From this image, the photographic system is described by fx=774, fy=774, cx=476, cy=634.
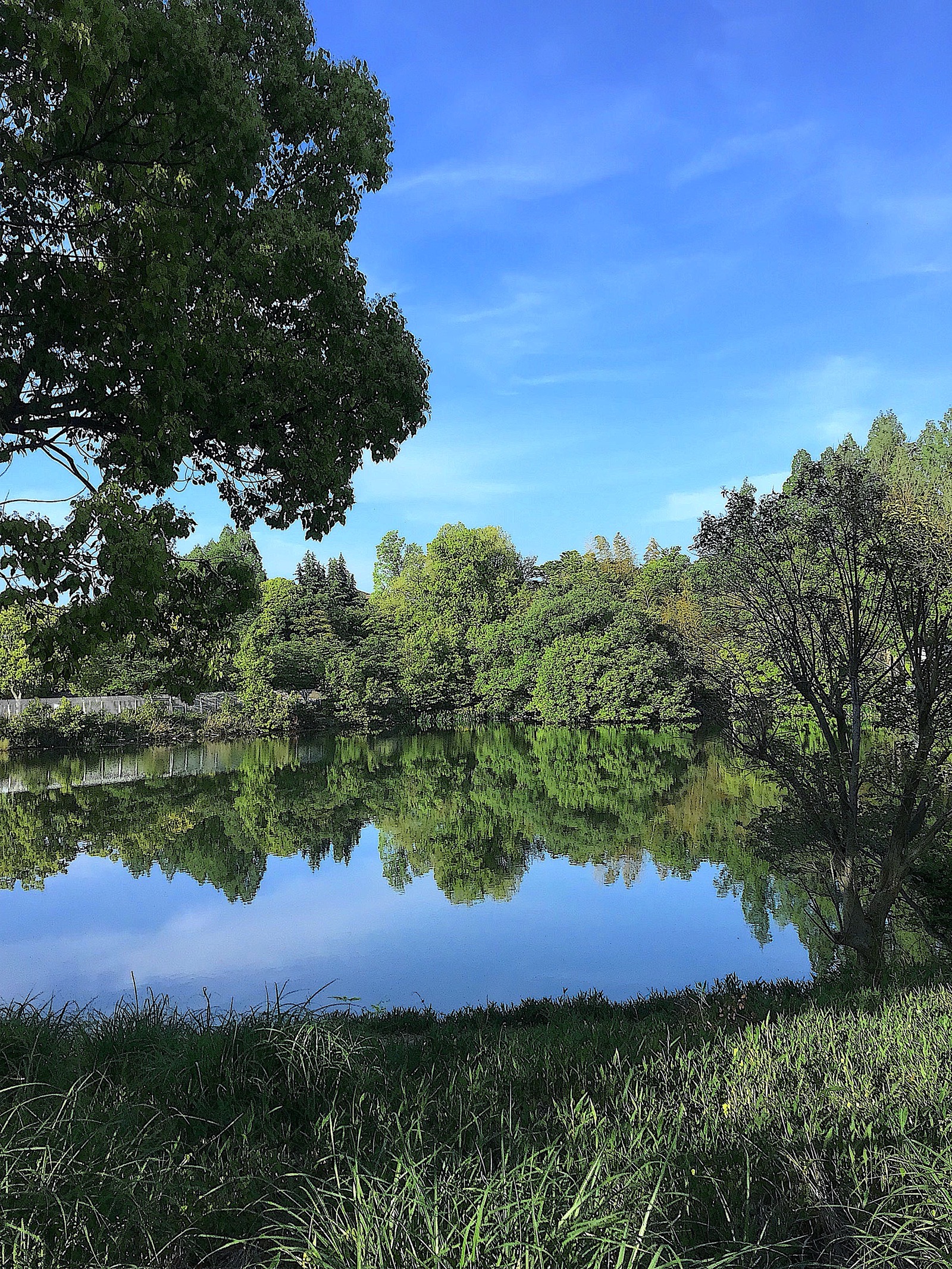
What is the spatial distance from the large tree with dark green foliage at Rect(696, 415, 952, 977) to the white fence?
25524 mm

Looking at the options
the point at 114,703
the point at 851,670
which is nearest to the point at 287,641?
the point at 114,703

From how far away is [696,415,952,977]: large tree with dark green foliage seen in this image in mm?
7980

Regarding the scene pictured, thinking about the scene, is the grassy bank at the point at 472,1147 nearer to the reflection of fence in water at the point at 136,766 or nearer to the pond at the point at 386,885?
the pond at the point at 386,885

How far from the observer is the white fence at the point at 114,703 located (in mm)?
31094

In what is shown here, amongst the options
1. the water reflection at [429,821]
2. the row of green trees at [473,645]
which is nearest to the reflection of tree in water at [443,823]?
the water reflection at [429,821]

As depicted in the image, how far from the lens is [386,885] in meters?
15.0

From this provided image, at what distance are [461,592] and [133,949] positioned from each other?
1610 inches

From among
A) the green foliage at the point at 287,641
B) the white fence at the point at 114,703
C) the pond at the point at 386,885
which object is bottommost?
the pond at the point at 386,885

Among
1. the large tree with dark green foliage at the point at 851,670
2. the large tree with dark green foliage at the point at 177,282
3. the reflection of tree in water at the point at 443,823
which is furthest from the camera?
the reflection of tree in water at the point at 443,823

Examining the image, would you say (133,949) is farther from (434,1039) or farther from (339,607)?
(339,607)

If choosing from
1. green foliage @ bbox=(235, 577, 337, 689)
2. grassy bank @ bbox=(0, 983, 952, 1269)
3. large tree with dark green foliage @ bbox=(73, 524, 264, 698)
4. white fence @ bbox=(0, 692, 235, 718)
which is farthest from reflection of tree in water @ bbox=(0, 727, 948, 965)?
green foliage @ bbox=(235, 577, 337, 689)

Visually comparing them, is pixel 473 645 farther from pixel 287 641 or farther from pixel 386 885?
pixel 386 885

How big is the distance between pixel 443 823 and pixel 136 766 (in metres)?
15.1

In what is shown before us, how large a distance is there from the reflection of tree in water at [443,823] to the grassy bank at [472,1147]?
6.49 metres
